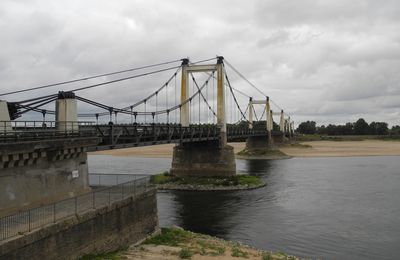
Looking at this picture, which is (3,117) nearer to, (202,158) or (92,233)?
(92,233)

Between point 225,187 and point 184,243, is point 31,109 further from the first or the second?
point 225,187

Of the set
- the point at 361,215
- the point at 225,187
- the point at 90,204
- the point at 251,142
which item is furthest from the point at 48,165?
the point at 251,142

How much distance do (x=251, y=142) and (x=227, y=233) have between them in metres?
74.8

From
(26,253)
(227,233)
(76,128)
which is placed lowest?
(227,233)

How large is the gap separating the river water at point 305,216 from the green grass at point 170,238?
3717 mm

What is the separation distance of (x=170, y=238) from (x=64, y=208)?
23.3 feet

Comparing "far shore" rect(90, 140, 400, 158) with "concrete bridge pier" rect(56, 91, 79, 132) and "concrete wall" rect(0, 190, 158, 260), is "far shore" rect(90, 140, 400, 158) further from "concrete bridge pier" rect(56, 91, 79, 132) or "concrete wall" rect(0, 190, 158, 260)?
"concrete wall" rect(0, 190, 158, 260)

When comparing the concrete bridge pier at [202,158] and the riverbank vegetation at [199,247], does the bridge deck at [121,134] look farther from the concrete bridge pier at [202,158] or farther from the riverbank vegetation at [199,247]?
the riverbank vegetation at [199,247]

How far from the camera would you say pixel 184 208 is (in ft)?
119

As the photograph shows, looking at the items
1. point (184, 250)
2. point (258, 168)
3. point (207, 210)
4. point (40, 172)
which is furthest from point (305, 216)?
point (258, 168)

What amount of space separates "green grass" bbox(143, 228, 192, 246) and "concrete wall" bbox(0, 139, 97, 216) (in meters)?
4.35

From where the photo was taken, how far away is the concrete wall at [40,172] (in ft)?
56.4

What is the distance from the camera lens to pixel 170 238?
78.3 ft

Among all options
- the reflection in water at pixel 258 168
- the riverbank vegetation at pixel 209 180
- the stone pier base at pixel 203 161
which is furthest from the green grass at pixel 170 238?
the reflection in water at pixel 258 168
